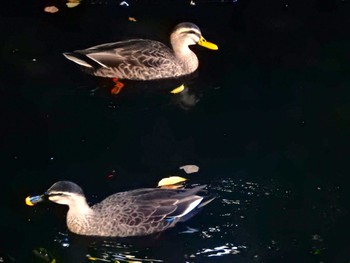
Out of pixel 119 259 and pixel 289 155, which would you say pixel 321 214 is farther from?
pixel 119 259

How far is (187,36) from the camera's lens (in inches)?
351

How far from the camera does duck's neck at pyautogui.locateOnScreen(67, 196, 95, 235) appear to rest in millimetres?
6855

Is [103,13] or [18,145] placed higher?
[103,13]

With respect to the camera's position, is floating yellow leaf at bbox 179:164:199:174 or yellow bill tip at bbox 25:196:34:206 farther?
floating yellow leaf at bbox 179:164:199:174

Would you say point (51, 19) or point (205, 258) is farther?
point (51, 19)

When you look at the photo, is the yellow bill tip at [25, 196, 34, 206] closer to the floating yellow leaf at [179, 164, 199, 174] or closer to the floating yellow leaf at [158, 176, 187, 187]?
Result: the floating yellow leaf at [158, 176, 187, 187]

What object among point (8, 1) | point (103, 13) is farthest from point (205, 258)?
point (8, 1)

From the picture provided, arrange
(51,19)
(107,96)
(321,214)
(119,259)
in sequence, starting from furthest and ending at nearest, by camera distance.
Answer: (51,19) → (107,96) → (321,214) → (119,259)

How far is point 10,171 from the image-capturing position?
7.46 meters

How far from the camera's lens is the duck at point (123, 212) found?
685 centimetres

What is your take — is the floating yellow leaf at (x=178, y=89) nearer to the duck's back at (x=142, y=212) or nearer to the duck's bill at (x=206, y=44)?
the duck's bill at (x=206, y=44)

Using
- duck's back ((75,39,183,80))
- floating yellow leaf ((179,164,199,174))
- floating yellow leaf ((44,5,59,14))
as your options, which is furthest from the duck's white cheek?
floating yellow leaf ((44,5,59,14))

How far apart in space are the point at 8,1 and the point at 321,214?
15.7ft

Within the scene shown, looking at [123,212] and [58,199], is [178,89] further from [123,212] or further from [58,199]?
[58,199]
